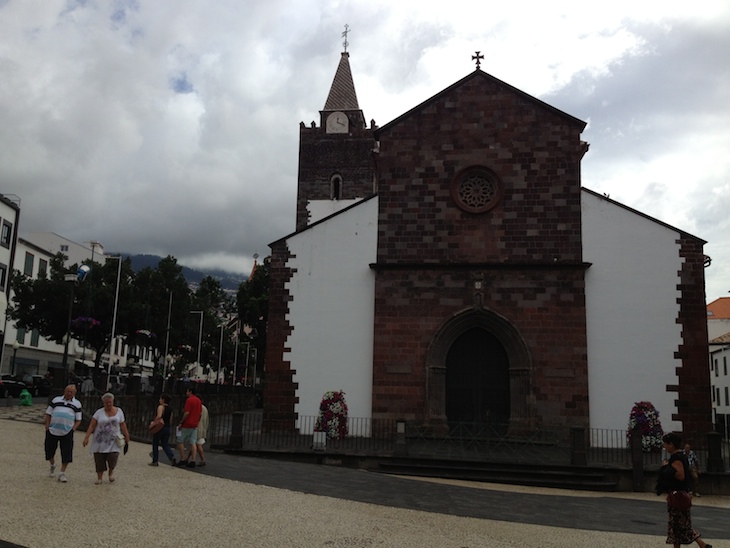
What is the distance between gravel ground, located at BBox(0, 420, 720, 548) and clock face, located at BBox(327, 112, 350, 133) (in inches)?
1294

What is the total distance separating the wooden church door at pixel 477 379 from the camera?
2131cm

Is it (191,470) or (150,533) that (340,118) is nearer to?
(191,470)

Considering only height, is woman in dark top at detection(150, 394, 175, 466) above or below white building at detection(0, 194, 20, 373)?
below

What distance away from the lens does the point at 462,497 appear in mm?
13172

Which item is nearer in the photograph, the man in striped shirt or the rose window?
the man in striped shirt

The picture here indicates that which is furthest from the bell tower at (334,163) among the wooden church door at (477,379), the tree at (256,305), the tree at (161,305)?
the wooden church door at (477,379)

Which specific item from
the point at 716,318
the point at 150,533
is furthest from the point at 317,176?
the point at 716,318

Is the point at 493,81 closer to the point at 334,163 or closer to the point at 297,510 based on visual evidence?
the point at 297,510

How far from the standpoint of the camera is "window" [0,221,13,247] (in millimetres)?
43844

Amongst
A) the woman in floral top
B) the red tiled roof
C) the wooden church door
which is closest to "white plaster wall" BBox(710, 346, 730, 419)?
the red tiled roof

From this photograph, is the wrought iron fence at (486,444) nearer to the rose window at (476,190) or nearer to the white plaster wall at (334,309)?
the white plaster wall at (334,309)

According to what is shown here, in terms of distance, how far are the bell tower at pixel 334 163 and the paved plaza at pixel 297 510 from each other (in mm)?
27033

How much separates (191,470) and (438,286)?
10.7 meters

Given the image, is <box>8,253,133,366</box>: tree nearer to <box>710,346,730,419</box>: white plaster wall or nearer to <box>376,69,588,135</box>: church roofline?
<box>376,69,588,135</box>: church roofline
